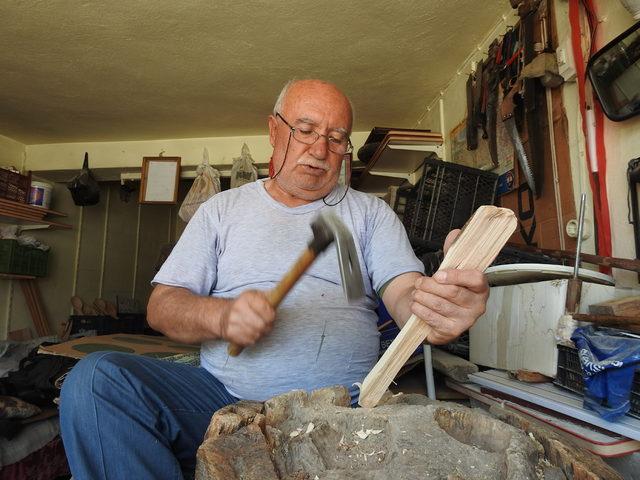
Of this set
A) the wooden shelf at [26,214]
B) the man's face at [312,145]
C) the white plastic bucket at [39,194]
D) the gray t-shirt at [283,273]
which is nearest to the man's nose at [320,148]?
the man's face at [312,145]

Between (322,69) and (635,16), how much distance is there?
7.66 ft

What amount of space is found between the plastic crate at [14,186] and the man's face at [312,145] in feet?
13.7

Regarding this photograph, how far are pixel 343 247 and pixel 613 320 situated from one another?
→ 910 millimetres

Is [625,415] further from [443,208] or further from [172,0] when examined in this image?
[172,0]

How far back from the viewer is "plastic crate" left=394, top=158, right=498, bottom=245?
9.00ft

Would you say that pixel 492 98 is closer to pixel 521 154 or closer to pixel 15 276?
pixel 521 154

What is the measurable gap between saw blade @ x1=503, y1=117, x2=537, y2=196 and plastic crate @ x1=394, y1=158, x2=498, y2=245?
0.42m

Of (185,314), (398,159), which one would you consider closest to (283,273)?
(185,314)

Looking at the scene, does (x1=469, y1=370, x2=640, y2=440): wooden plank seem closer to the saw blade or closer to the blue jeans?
the saw blade

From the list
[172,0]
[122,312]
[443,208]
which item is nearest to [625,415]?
[443,208]

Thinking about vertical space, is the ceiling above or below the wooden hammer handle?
above

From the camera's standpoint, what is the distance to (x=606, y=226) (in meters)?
1.83

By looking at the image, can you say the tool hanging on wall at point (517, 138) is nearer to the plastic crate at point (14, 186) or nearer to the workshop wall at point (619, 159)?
the workshop wall at point (619, 159)

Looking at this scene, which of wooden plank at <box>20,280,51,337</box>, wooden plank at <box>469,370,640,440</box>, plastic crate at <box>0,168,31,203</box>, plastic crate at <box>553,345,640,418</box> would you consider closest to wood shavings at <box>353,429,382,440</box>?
wooden plank at <box>469,370,640,440</box>
